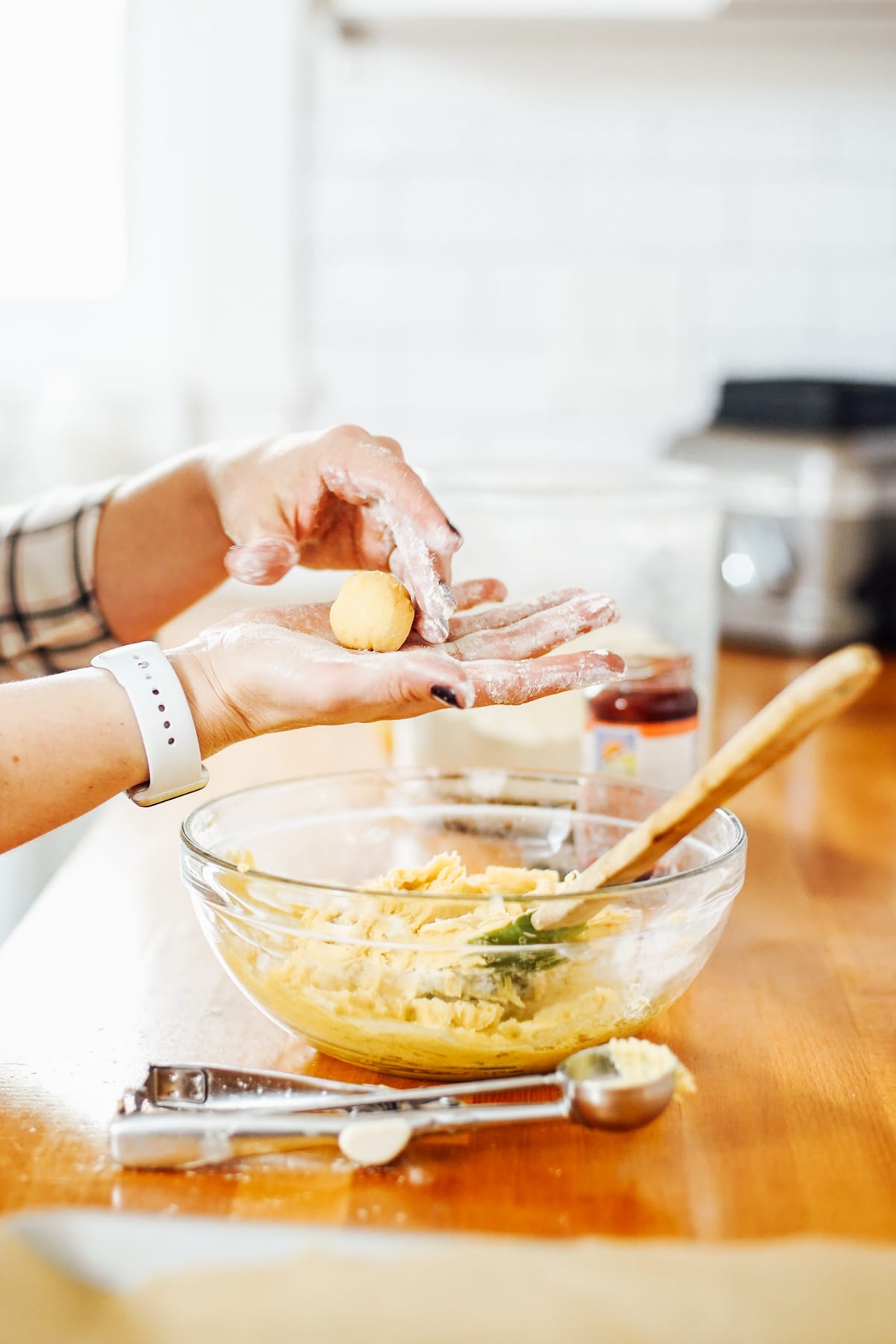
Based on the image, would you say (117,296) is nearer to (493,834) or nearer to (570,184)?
(570,184)

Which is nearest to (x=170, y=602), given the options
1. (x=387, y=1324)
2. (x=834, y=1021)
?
(x=834, y=1021)

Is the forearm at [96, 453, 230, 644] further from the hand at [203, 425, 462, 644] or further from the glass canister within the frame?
the glass canister

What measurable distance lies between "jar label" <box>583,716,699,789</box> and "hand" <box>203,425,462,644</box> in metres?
0.23

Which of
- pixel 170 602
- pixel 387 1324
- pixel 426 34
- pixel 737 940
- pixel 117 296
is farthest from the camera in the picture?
pixel 117 296

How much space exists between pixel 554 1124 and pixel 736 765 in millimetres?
212

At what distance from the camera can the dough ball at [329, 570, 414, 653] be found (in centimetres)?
88

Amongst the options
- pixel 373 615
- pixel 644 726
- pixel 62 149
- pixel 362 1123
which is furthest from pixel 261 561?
pixel 62 149

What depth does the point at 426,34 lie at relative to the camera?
2.06 m

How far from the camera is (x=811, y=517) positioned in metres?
1.80

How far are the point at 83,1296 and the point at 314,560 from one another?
0.65 meters

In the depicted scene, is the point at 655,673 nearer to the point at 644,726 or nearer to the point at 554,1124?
the point at 644,726

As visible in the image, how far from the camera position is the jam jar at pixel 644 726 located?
1.08 m

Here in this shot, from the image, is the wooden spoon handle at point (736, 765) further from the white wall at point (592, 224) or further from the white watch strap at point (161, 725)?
the white wall at point (592, 224)

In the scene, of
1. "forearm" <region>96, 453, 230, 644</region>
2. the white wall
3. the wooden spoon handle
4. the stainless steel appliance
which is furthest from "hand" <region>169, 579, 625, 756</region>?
the white wall
